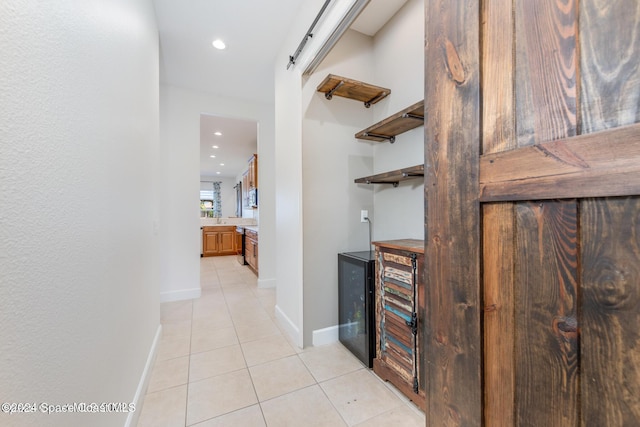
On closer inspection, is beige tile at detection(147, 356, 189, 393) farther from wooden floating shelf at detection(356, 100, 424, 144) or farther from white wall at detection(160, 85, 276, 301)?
wooden floating shelf at detection(356, 100, 424, 144)

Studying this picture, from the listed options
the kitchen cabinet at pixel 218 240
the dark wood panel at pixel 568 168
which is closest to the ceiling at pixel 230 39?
the dark wood panel at pixel 568 168

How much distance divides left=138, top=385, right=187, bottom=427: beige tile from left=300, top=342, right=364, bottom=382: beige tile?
2.80 ft

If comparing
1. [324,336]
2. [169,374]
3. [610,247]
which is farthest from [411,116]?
[169,374]

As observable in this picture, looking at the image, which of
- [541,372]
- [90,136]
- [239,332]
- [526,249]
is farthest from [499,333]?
[239,332]

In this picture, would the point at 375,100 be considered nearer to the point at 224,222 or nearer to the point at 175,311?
the point at 175,311

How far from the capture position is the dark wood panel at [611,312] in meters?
0.44

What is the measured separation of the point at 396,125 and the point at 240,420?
2.17 m

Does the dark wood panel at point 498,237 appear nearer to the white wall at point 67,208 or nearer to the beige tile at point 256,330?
the white wall at point 67,208

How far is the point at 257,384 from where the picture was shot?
1.76 m

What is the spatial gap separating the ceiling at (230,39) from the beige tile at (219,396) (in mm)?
2835

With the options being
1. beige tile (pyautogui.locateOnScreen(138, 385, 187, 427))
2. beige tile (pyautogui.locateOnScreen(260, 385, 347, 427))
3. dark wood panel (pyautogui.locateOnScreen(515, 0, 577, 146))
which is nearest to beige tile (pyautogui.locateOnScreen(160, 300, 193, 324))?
beige tile (pyautogui.locateOnScreen(138, 385, 187, 427))

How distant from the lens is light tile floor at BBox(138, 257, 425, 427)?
147 centimetres

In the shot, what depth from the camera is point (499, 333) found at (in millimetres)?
632

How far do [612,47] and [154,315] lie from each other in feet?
9.36
